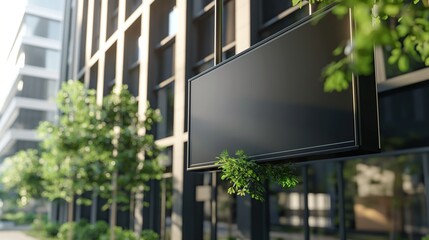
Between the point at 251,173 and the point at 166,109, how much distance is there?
13.8m

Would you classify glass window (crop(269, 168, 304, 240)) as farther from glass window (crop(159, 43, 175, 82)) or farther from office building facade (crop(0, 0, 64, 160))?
office building facade (crop(0, 0, 64, 160))

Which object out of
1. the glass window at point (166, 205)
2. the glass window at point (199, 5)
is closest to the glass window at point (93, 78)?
the glass window at point (166, 205)

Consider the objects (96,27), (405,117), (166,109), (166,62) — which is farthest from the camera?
(96,27)

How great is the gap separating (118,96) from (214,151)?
11.7 metres

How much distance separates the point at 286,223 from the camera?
12820 mm

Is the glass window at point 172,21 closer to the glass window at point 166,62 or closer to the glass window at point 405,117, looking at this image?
the glass window at point 166,62

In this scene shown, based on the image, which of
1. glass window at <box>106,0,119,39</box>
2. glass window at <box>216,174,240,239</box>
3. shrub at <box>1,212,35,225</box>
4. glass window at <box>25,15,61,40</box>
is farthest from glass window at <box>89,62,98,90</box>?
glass window at <box>25,15,61,40</box>

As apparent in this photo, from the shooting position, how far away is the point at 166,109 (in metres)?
18.9

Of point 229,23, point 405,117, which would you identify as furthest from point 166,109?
point 405,117

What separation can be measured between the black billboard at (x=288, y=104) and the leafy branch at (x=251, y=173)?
0.13 meters

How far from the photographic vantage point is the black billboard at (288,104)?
14.0 ft

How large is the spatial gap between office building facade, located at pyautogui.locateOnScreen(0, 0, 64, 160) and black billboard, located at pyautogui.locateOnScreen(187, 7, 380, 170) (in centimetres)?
6033

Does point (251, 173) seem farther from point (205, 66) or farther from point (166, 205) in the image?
point (166, 205)

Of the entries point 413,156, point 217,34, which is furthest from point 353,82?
point 413,156
